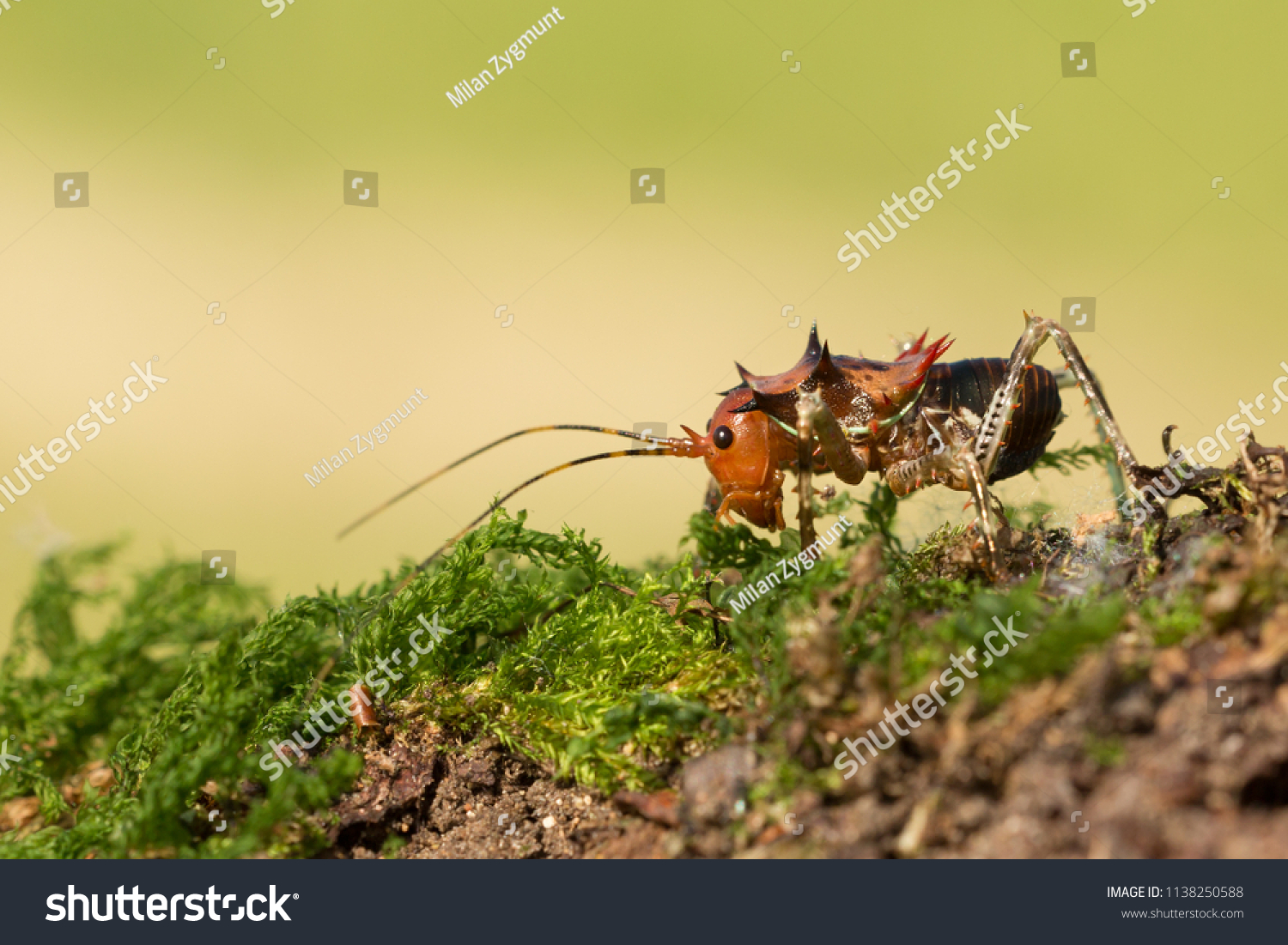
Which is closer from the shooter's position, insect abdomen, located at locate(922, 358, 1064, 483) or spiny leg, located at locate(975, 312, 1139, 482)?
spiny leg, located at locate(975, 312, 1139, 482)

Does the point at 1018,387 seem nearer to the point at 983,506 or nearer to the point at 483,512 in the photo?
the point at 983,506

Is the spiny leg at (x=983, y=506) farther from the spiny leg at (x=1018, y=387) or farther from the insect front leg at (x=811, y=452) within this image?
the insect front leg at (x=811, y=452)

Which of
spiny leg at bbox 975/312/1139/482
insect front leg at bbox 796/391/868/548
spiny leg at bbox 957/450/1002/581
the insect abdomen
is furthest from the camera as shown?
the insect abdomen

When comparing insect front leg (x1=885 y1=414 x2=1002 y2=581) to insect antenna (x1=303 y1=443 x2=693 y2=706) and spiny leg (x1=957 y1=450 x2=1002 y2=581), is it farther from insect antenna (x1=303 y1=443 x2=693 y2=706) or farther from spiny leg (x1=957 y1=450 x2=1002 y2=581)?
insect antenna (x1=303 y1=443 x2=693 y2=706)

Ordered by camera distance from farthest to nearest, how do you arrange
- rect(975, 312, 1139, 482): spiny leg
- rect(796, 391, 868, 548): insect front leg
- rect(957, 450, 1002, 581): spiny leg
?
rect(975, 312, 1139, 482): spiny leg → rect(796, 391, 868, 548): insect front leg → rect(957, 450, 1002, 581): spiny leg

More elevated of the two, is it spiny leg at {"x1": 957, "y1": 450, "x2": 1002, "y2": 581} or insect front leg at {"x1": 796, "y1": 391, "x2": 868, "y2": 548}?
insect front leg at {"x1": 796, "y1": 391, "x2": 868, "y2": 548}

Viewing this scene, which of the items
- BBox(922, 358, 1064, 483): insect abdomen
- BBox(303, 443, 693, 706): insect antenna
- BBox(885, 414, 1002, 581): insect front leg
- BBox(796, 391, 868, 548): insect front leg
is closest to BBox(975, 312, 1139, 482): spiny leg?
BBox(885, 414, 1002, 581): insect front leg

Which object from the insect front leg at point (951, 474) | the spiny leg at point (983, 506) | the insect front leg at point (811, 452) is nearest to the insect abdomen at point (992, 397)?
the insect front leg at point (951, 474)

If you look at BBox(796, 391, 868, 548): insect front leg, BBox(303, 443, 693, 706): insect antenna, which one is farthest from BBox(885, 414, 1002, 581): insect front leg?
BBox(303, 443, 693, 706): insect antenna
